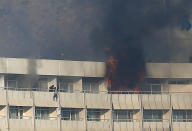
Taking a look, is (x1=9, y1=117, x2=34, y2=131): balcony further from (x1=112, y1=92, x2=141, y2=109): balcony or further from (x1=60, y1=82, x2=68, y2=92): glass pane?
(x1=112, y1=92, x2=141, y2=109): balcony

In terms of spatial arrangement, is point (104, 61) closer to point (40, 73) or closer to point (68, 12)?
point (40, 73)

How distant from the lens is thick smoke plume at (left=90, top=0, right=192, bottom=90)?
319 feet

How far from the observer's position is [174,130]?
94188mm

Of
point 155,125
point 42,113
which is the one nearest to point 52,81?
point 42,113

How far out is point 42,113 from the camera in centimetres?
8975

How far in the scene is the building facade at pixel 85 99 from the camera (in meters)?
87.3

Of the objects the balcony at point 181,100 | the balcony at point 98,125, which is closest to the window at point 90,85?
the balcony at point 98,125

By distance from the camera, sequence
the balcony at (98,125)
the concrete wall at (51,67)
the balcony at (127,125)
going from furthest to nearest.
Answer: the balcony at (127,125), the balcony at (98,125), the concrete wall at (51,67)

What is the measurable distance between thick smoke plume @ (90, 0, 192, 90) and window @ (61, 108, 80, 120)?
27.5 feet

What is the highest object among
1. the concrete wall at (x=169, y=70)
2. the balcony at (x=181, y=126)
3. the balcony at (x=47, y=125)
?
the concrete wall at (x=169, y=70)

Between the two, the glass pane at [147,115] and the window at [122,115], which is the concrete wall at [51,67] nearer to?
the window at [122,115]

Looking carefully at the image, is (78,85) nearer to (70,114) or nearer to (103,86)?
(103,86)

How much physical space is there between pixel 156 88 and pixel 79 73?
569 inches

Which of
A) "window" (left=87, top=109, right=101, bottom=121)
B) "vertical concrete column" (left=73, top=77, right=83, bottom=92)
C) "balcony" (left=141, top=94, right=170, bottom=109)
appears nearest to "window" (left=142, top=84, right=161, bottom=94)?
"balcony" (left=141, top=94, right=170, bottom=109)
